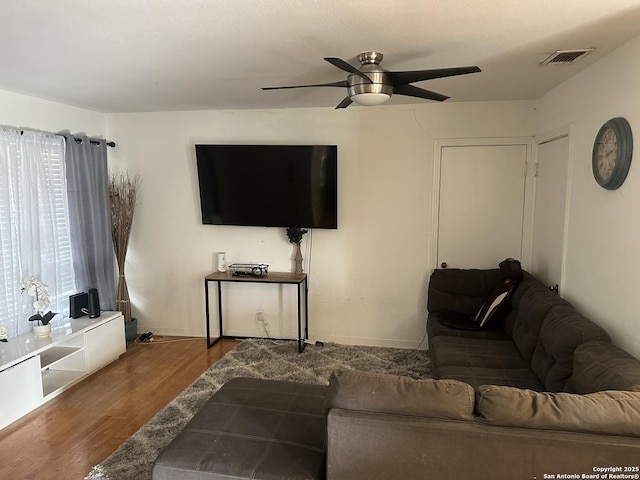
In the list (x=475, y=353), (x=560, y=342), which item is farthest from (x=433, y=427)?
(x=475, y=353)

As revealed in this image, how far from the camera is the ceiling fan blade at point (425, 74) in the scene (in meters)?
2.15

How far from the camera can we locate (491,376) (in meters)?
2.63

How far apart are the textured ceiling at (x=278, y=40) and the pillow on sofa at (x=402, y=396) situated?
1.59m

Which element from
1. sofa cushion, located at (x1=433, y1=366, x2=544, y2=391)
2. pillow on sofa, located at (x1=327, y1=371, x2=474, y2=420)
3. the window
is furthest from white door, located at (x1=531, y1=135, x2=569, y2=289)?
the window

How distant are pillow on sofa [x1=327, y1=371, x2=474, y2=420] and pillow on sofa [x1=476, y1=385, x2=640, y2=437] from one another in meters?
0.09

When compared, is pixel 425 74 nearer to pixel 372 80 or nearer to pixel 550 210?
pixel 372 80

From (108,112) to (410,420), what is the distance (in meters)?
4.39

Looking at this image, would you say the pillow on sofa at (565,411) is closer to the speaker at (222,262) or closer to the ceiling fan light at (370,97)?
the ceiling fan light at (370,97)

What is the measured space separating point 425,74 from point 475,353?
1.91m

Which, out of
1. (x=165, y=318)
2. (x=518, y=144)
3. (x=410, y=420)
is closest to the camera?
Result: (x=410, y=420)

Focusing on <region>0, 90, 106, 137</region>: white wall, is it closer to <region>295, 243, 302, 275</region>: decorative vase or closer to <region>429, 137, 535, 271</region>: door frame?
<region>295, 243, 302, 275</region>: decorative vase

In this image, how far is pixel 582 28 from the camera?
2.14 meters

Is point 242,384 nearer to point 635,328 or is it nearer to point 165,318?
point 635,328

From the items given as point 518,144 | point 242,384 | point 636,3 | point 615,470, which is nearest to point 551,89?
point 518,144
